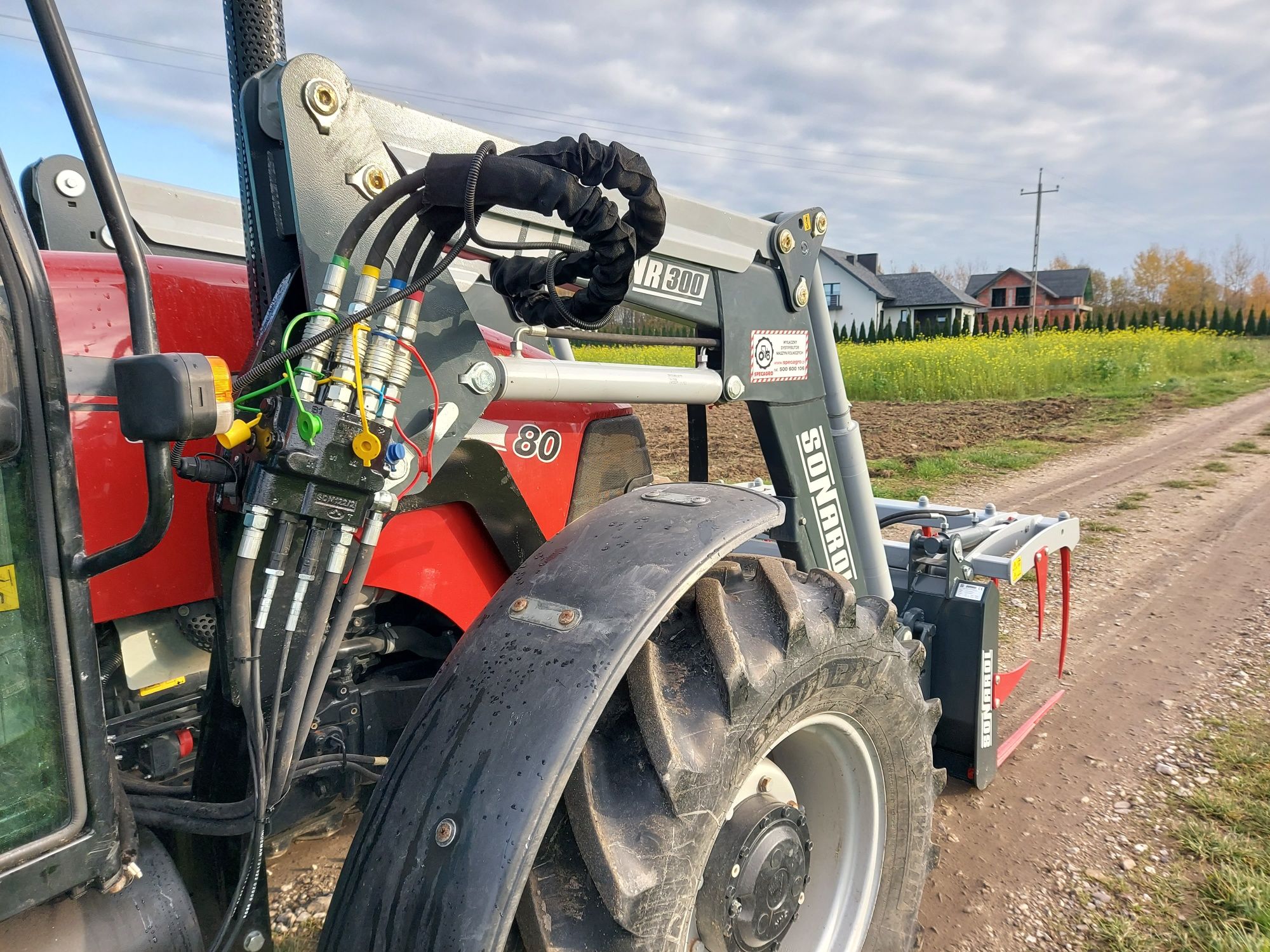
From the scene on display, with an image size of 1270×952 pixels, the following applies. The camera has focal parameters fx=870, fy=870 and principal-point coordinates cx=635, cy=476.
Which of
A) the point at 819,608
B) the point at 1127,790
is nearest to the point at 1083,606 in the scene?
the point at 1127,790

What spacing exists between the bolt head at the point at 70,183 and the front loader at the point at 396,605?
0.04ft

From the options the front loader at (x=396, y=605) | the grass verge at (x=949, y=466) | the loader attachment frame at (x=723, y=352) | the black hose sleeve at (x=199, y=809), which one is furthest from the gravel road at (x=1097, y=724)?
the black hose sleeve at (x=199, y=809)

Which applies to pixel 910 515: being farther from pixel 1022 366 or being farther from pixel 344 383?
pixel 1022 366

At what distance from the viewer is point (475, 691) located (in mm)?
1379

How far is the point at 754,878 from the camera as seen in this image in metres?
1.64

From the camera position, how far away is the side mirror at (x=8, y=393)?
1.06 metres

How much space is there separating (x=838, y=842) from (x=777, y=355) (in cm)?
122

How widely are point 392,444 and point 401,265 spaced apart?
0.28m

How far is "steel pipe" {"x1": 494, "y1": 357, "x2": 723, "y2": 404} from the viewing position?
169 cm

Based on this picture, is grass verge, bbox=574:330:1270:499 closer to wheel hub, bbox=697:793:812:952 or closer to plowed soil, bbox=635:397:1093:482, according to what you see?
plowed soil, bbox=635:397:1093:482

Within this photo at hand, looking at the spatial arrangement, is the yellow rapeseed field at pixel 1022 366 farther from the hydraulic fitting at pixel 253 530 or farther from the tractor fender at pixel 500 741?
the hydraulic fitting at pixel 253 530

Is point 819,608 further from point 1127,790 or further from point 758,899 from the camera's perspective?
point 1127,790

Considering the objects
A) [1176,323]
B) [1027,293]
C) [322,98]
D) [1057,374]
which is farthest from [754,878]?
[1027,293]

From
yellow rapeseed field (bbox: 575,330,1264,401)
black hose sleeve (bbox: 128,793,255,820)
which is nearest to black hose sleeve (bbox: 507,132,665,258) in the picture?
black hose sleeve (bbox: 128,793,255,820)
